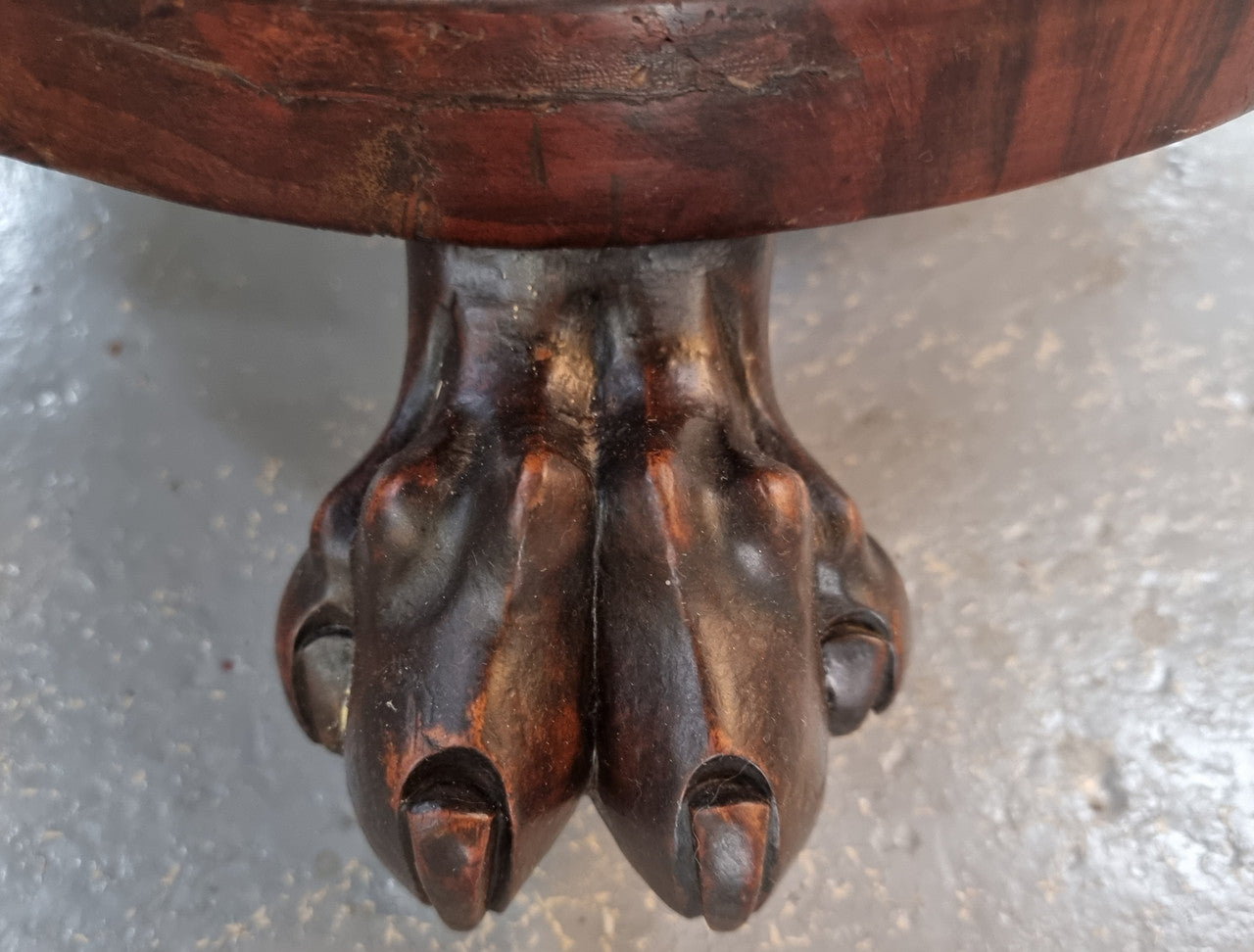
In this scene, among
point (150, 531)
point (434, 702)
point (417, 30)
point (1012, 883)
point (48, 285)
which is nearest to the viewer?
point (417, 30)

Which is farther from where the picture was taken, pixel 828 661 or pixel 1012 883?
pixel 1012 883

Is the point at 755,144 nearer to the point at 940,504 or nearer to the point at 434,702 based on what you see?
the point at 434,702

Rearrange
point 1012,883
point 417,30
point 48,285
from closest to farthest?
point 417,30 → point 1012,883 → point 48,285

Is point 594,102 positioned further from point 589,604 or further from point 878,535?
point 878,535

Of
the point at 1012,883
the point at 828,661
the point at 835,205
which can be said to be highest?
the point at 835,205

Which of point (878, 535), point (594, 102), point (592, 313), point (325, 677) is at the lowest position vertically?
point (878, 535)

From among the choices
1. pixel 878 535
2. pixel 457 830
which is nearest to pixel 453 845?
pixel 457 830

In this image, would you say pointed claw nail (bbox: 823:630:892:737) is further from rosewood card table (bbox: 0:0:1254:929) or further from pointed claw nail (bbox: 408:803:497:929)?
pointed claw nail (bbox: 408:803:497:929)

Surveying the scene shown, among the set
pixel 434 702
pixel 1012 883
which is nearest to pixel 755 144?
pixel 434 702

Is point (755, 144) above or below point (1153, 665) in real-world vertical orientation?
above
